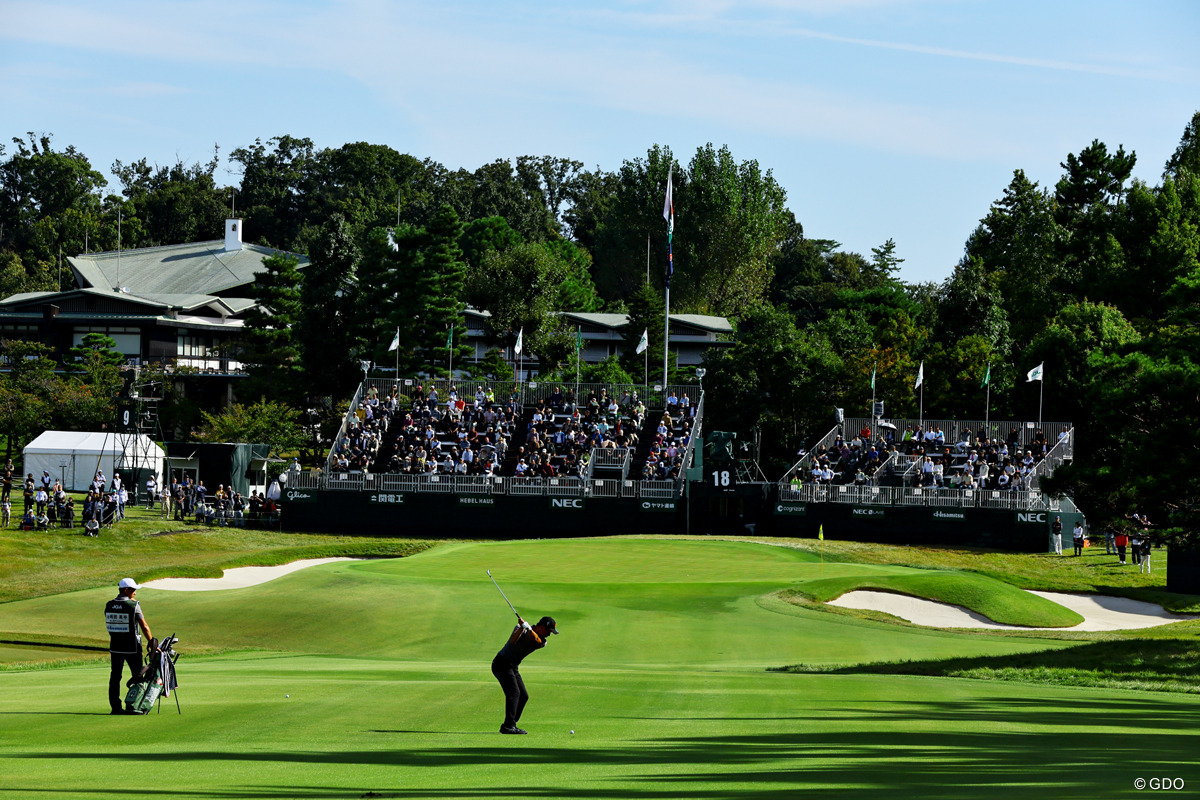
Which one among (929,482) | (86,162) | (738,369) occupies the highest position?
(86,162)

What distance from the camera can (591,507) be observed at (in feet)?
163

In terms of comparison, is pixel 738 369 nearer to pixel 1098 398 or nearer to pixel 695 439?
pixel 695 439

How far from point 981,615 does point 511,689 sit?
2081cm

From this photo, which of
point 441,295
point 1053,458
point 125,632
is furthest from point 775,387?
point 125,632

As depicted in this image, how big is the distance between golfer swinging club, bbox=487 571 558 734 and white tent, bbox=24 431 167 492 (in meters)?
45.7

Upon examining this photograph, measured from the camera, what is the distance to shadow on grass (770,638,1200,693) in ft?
65.6

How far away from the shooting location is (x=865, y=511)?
1874 inches

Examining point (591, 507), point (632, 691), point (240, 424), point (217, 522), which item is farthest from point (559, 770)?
point (240, 424)

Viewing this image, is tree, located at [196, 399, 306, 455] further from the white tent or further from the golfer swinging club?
the golfer swinging club

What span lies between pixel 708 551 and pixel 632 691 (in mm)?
24963

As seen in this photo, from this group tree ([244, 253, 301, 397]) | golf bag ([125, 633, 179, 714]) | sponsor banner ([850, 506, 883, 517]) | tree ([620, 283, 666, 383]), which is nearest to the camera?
golf bag ([125, 633, 179, 714])

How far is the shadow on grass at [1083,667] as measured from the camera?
20000 mm

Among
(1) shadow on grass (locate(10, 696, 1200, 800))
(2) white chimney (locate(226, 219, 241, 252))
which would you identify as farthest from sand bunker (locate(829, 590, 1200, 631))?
(2) white chimney (locate(226, 219, 241, 252))

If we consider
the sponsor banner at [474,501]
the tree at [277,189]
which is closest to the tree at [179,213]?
the tree at [277,189]
